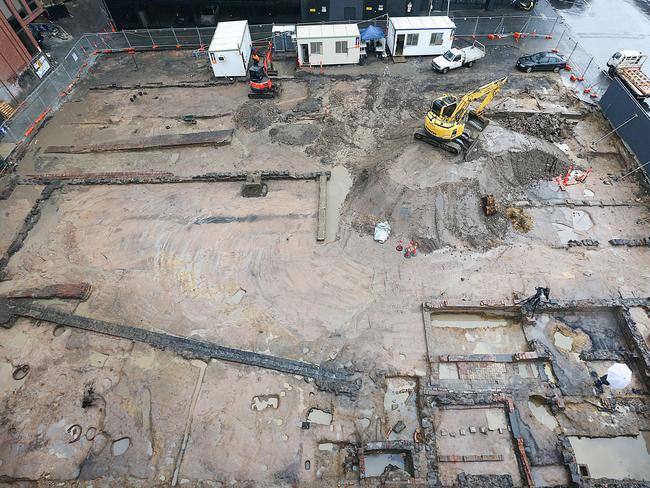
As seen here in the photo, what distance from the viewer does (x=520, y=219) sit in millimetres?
17203

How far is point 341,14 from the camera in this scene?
29.8 meters

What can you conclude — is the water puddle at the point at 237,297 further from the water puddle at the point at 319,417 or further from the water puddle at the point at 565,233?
the water puddle at the point at 565,233

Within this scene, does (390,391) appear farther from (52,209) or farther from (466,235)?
(52,209)

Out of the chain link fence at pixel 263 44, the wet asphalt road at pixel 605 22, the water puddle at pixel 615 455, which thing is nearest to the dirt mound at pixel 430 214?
the water puddle at pixel 615 455

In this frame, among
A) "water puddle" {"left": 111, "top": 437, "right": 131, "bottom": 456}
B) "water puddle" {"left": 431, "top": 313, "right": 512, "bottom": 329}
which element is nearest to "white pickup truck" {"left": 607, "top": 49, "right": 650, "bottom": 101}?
"water puddle" {"left": 431, "top": 313, "right": 512, "bottom": 329}

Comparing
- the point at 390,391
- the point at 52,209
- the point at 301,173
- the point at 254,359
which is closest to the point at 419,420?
the point at 390,391

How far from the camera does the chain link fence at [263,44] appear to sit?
82.0 ft

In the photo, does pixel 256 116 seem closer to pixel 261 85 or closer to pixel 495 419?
pixel 261 85

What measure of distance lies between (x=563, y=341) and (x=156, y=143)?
73.0 feet

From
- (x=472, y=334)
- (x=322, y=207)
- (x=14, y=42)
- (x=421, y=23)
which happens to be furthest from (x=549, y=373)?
(x=14, y=42)

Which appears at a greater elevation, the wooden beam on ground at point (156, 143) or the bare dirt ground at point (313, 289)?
the wooden beam on ground at point (156, 143)

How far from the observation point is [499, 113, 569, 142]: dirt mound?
20641 mm

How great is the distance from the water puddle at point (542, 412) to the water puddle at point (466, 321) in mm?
2871

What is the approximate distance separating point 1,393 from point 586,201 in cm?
2532
